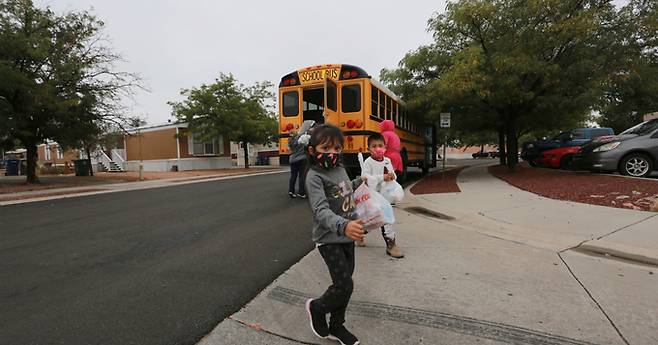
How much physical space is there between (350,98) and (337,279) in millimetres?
7762

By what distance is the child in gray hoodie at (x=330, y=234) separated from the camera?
232cm

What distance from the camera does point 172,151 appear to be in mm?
30609

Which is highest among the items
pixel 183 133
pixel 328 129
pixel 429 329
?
pixel 183 133

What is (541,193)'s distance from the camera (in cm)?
800

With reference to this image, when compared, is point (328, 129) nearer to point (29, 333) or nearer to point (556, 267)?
point (29, 333)

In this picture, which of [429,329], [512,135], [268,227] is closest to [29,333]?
[429,329]

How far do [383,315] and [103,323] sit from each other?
2106 millimetres

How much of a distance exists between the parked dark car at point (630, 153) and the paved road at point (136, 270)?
881 cm

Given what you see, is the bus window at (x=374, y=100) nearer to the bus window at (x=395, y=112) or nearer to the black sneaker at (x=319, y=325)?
the bus window at (x=395, y=112)

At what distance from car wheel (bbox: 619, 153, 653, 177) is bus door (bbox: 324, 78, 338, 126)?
7.94 metres

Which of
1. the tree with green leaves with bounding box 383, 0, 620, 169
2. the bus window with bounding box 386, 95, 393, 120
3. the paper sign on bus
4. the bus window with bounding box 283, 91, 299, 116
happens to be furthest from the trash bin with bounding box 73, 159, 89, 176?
the tree with green leaves with bounding box 383, 0, 620, 169

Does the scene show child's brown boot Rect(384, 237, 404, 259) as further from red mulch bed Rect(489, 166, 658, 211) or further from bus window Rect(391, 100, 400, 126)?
bus window Rect(391, 100, 400, 126)

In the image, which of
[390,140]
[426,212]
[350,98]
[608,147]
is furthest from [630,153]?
[390,140]

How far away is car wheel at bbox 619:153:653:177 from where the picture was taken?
31.2 feet
